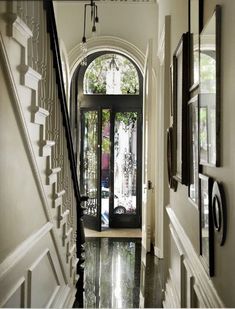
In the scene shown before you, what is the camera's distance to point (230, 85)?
1082 millimetres

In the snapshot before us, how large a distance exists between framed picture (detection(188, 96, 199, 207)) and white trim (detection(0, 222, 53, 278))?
74cm

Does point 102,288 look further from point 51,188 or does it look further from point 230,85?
point 230,85

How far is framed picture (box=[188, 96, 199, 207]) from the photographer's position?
1.66m

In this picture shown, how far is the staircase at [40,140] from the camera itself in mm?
1205

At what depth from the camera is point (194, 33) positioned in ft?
5.56

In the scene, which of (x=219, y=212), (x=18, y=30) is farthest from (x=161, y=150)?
(x=18, y=30)

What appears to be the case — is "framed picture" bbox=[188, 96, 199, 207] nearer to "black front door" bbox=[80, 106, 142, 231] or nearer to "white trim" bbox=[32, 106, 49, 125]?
"white trim" bbox=[32, 106, 49, 125]

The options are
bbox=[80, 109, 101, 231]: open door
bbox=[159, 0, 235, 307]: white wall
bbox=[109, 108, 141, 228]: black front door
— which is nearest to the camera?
bbox=[159, 0, 235, 307]: white wall

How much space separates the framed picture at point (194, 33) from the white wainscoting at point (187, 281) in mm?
829

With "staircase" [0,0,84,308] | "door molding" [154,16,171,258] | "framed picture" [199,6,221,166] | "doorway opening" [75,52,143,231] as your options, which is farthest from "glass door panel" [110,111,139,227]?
"framed picture" [199,6,221,166]

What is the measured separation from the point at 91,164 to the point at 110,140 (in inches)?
14.7

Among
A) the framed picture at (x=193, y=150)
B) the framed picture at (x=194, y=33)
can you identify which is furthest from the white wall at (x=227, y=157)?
the framed picture at (x=193, y=150)

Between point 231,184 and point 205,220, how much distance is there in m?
0.39

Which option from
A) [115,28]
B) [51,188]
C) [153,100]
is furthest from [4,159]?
[153,100]
